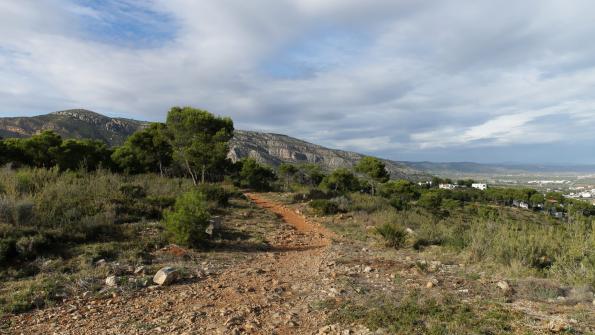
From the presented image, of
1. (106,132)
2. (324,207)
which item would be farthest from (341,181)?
(106,132)

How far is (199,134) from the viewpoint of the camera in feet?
78.1

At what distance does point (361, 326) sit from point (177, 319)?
7.94ft

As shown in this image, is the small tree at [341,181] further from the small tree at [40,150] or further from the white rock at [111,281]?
the white rock at [111,281]

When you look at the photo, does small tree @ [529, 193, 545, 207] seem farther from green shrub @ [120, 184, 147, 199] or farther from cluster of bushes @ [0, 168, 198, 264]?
green shrub @ [120, 184, 147, 199]

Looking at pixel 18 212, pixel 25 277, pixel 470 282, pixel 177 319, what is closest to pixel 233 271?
pixel 177 319

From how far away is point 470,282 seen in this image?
6.13 m

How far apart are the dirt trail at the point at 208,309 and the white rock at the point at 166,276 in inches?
5.9

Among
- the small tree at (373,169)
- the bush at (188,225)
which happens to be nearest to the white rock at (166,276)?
the bush at (188,225)

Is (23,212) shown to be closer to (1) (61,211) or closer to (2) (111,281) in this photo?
(1) (61,211)

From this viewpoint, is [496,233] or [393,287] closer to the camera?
[393,287]

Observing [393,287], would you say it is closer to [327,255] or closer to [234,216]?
[327,255]

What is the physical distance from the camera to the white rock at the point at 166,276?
588 cm

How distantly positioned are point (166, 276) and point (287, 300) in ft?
7.19

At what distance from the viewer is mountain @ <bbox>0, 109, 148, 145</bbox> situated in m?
79.6
